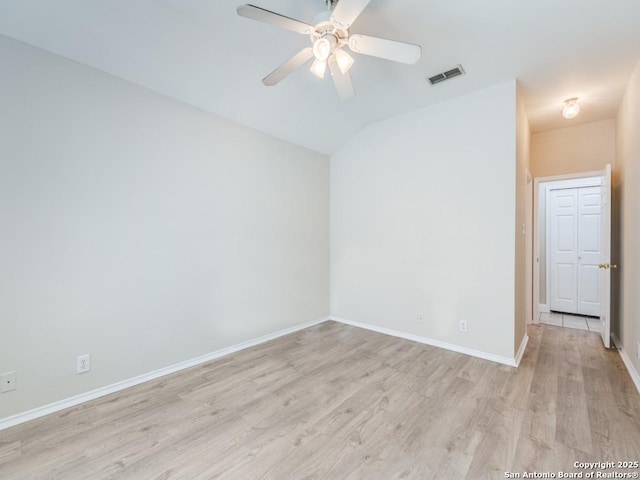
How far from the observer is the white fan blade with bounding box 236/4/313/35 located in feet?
4.93

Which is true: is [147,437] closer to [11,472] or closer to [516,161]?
[11,472]

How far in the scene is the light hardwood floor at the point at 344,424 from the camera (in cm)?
155

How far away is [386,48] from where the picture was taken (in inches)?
66.7

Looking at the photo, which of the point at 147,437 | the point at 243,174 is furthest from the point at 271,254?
the point at 147,437

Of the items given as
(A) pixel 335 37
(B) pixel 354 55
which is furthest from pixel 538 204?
(A) pixel 335 37

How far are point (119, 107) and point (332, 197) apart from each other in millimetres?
2699

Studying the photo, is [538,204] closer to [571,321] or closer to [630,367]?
[571,321]

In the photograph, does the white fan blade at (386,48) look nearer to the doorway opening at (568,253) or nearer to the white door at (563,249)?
the doorway opening at (568,253)

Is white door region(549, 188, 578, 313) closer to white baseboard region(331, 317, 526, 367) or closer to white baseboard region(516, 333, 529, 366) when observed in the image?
white baseboard region(516, 333, 529, 366)

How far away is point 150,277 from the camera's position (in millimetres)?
2496

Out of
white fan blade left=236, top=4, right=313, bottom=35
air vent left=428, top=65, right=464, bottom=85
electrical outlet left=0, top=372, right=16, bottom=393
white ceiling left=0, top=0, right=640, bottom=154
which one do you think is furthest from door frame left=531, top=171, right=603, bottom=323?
electrical outlet left=0, top=372, right=16, bottom=393

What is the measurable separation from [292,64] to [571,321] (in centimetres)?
514

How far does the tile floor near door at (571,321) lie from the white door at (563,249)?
0.14 metres

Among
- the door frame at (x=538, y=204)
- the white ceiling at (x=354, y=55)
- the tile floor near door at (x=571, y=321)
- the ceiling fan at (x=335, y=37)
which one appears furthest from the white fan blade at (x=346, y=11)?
the tile floor near door at (x=571, y=321)
